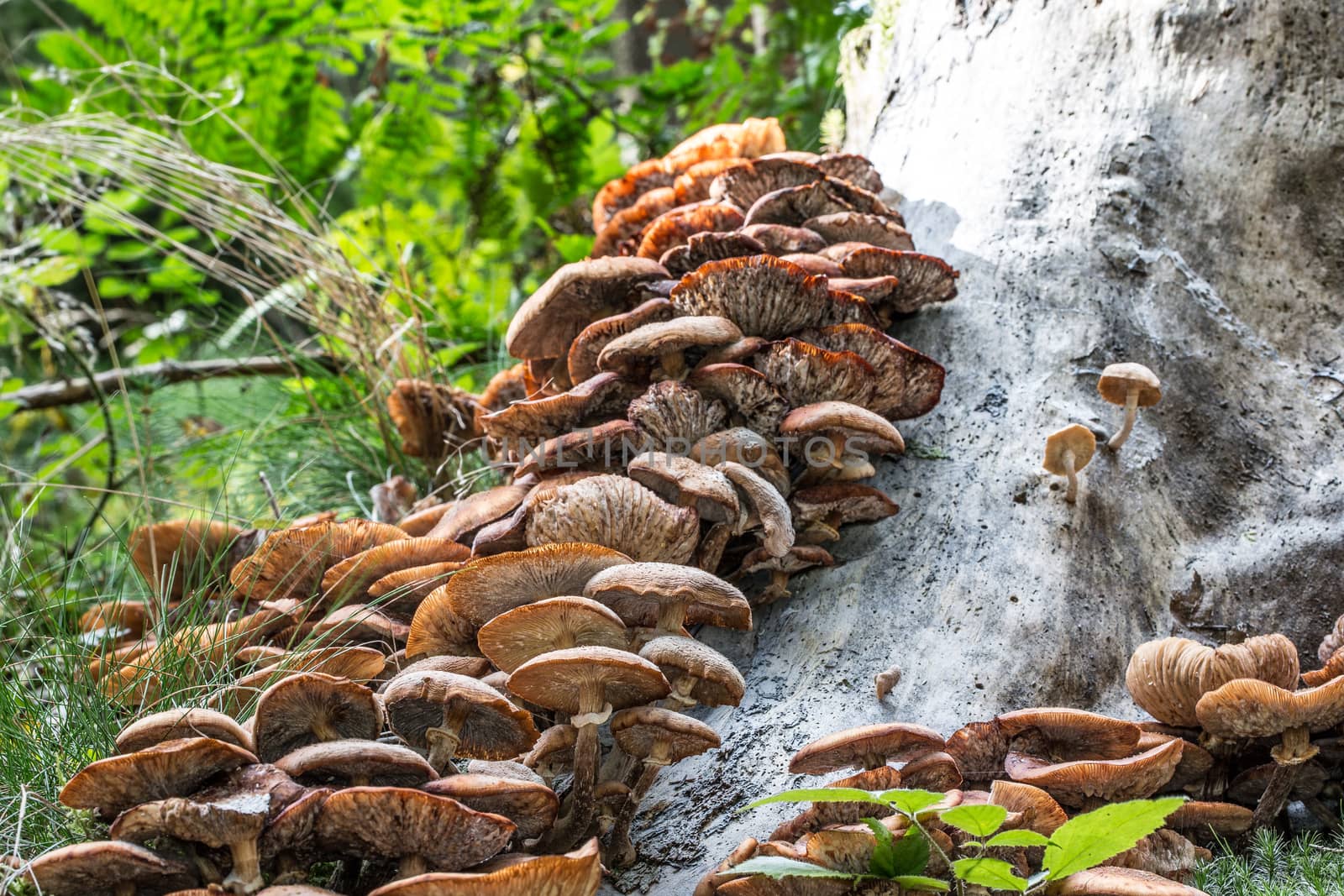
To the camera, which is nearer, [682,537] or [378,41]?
[682,537]

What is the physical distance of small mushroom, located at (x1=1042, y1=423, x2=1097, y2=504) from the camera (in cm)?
254

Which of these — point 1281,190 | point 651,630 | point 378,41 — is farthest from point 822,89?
point 651,630

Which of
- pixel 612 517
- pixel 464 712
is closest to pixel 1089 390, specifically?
pixel 612 517

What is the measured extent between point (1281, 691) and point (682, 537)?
4.29 feet

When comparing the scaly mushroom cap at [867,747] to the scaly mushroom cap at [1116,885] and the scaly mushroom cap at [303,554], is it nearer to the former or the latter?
the scaly mushroom cap at [1116,885]

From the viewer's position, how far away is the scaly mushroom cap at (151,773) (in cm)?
163

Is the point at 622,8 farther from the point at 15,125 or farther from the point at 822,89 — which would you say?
the point at 15,125

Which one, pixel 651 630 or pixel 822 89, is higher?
pixel 822 89

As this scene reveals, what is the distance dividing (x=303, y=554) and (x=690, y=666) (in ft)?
4.14

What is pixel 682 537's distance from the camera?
2.53 m

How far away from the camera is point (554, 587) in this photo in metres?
2.28

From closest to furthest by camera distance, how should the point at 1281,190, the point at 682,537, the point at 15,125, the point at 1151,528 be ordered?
the point at 682,537, the point at 1151,528, the point at 1281,190, the point at 15,125

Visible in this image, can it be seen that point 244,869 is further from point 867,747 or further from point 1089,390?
point 1089,390

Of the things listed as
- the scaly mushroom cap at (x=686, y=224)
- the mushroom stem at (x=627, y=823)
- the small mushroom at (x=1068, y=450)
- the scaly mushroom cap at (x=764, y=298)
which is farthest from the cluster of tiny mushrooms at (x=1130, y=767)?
the scaly mushroom cap at (x=686, y=224)
